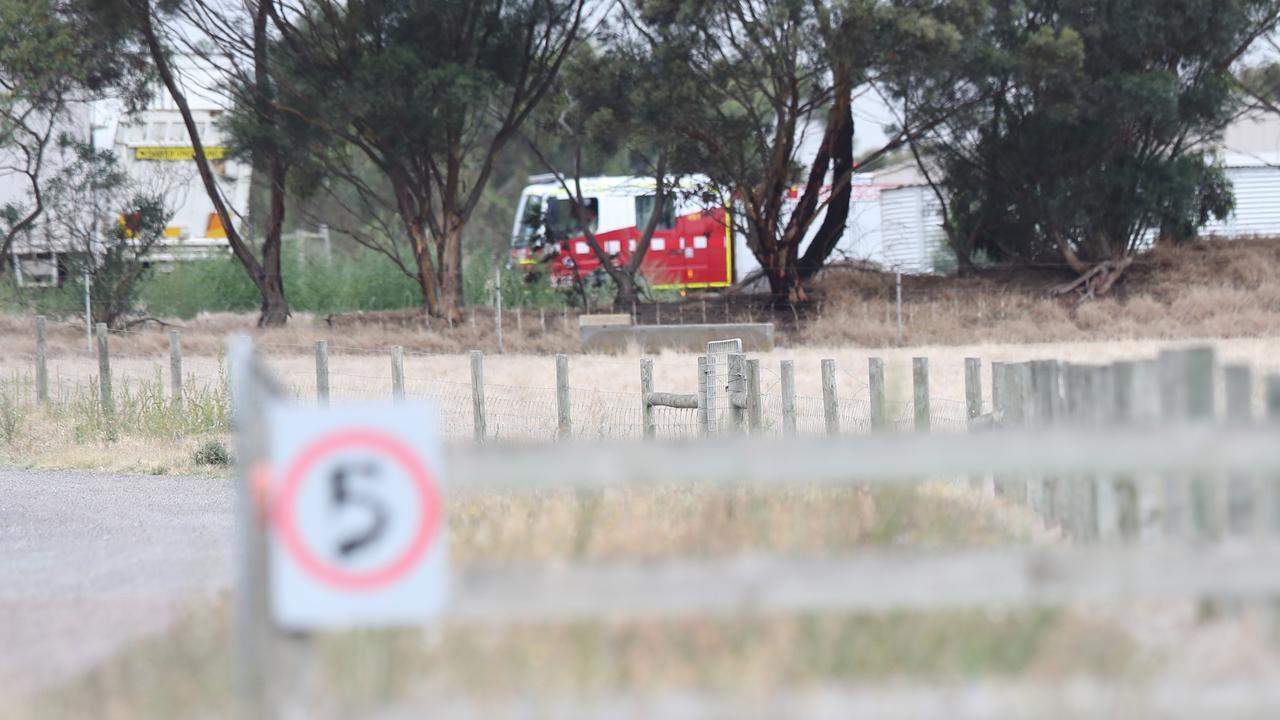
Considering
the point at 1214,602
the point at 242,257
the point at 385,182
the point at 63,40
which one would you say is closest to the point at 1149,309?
the point at 242,257

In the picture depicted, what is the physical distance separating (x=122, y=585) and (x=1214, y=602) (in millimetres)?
5388

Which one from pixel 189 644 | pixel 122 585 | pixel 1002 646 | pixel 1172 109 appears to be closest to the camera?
pixel 1002 646

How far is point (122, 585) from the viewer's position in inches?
321

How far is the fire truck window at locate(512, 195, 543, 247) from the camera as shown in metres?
36.0

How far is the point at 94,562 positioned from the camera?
30.1 feet

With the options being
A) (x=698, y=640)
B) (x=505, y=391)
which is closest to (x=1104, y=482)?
(x=698, y=640)

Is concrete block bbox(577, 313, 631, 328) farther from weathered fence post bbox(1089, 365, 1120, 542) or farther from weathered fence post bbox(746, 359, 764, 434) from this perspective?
weathered fence post bbox(1089, 365, 1120, 542)

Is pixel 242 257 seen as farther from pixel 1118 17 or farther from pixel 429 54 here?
pixel 1118 17

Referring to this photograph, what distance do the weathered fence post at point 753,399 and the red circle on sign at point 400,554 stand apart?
1011 centimetres

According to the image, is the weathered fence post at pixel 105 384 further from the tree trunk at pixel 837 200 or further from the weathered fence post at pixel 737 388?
the tree trunk at pixel 837 200

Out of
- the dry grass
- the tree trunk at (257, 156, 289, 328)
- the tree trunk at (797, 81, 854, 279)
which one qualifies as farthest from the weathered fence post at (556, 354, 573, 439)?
the tree trunk at (257, 156, 289, 328)

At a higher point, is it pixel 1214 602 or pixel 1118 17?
pixel 1118 17

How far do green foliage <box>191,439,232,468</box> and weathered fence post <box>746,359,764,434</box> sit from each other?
16.8 feet

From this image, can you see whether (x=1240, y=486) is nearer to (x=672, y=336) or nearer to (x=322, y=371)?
(x=322, y=371)
